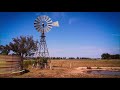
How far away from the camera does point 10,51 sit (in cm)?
1034
